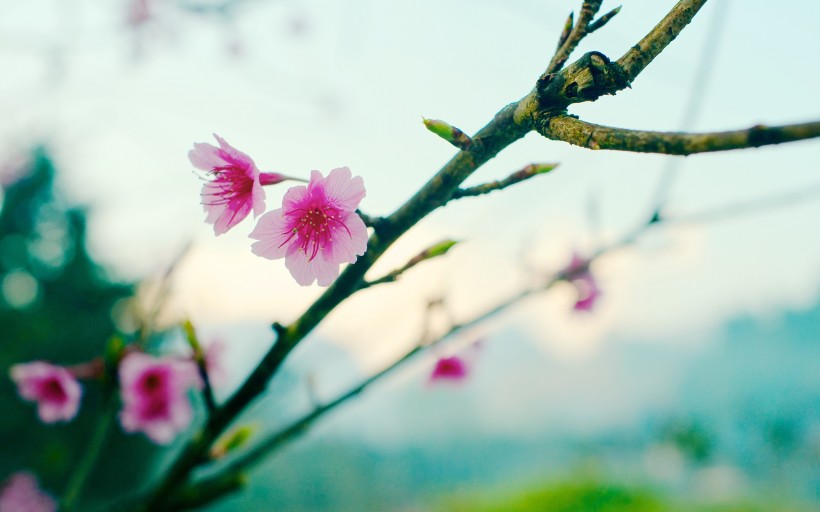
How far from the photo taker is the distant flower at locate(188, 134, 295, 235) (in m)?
0.85

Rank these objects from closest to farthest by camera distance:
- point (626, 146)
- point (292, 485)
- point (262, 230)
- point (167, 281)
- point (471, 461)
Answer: point (626, 146) → point (262, 230) → point (167, 281) → point (292, 485) → point (471, 461)

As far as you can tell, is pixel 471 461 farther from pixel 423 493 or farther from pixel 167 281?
pixel 167 281

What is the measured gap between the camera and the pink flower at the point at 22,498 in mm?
5057

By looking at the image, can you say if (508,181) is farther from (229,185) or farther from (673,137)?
(229,185)

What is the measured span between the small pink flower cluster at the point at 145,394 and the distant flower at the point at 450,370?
114cm

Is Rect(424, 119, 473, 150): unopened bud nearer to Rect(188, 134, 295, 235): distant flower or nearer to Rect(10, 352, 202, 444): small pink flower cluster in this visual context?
Rect(188, 134, 295, 235): distant flower

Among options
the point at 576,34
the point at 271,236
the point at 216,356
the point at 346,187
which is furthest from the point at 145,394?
the point at 576,34

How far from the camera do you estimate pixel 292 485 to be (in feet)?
40.3

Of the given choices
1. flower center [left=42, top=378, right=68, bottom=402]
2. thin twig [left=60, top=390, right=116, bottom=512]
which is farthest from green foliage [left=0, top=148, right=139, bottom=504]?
thin twig [left=60, top=390, right=116, bottom=512]

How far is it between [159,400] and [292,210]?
1.59 meters

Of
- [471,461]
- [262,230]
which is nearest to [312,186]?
[262,230]

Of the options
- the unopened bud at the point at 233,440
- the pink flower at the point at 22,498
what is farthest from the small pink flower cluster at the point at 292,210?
the pink flower at the point at 22,498

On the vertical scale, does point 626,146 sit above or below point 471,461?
below

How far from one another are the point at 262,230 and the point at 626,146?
0.56m
